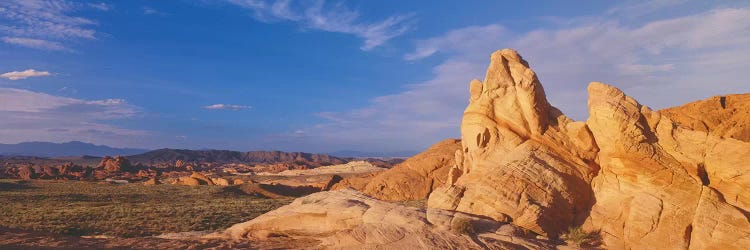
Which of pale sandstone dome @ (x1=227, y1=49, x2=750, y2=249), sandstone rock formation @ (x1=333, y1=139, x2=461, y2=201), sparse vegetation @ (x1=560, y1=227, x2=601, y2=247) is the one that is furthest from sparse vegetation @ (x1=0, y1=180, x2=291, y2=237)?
sparse vegetation @ (x1=560, y1=227, x2=601, y2=247)

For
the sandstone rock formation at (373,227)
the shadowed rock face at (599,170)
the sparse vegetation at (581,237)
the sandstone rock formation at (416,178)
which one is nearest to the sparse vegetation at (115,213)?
the sandstone rock formation at (416,178)

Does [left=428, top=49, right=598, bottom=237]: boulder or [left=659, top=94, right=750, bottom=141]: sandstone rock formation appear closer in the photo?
[left=428, top=49, right=598, bottom=237]: boulder

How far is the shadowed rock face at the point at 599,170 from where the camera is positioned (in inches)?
509

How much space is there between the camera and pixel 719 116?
16859mm

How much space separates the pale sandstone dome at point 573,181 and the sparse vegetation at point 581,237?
297mm

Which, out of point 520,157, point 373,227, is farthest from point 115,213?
point 520,157

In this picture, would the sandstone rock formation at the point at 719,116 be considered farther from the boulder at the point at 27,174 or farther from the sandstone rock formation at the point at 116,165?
the sandstone rock formation at the point at 116,165

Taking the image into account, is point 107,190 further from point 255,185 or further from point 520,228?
point 520,228

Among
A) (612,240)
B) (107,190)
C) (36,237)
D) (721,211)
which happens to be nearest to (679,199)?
(721,211)

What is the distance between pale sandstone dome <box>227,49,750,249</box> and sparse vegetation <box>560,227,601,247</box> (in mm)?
297

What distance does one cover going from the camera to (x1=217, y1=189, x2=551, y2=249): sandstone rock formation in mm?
12789

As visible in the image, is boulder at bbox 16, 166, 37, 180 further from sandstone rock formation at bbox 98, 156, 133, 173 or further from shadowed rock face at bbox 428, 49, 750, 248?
shadowed rock face at bbox 428, 49, 750, 248

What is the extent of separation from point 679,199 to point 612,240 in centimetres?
191

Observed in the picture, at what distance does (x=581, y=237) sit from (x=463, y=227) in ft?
10.5
